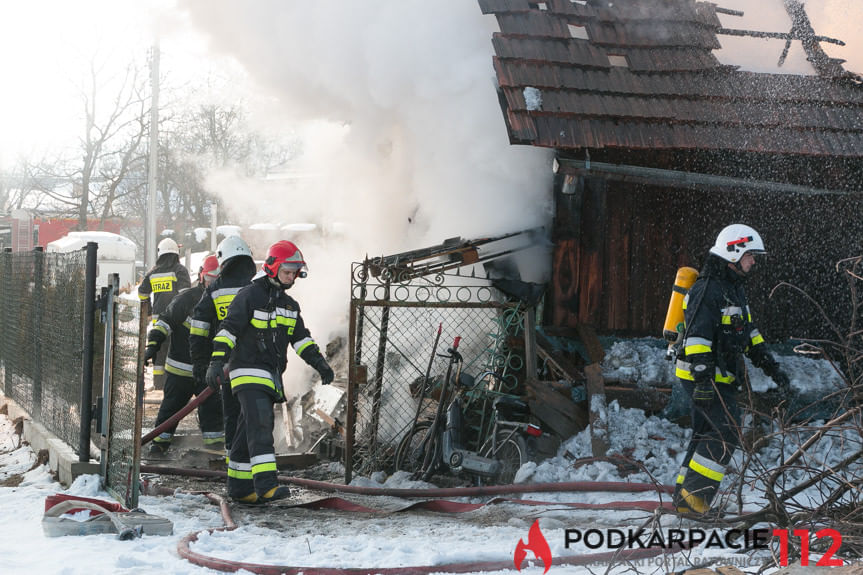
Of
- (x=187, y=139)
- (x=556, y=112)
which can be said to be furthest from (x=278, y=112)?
(x=187, y=139)

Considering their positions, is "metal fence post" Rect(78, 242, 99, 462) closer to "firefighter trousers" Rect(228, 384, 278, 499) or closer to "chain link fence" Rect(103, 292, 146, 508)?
"chain link fence" Rect(103, 292, 146, 508)

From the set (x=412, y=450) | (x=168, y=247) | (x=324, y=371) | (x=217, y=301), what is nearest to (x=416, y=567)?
(x=324, y=371)

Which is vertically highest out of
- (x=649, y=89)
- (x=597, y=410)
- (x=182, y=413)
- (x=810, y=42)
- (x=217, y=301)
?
(x=810, y=42)

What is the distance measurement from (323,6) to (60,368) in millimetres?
5077

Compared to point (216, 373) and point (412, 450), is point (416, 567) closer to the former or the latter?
point (216, 373)

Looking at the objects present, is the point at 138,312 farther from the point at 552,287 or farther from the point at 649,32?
the point at 649,32

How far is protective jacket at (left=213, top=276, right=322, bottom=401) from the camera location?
6.60 meters

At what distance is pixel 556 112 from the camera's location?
795cm

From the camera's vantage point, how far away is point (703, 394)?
19.6 feet

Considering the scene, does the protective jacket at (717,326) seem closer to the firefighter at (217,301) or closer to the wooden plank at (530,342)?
the wooden plank at (530,342)

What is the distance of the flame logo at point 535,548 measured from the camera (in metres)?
4.53

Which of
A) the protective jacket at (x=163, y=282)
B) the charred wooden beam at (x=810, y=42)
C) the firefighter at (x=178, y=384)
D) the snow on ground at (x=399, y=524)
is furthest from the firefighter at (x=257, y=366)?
the charred wooden beam at (x=810, y=42)

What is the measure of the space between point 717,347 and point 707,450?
767 millimetres

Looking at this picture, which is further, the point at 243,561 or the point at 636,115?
the point at 636,115
